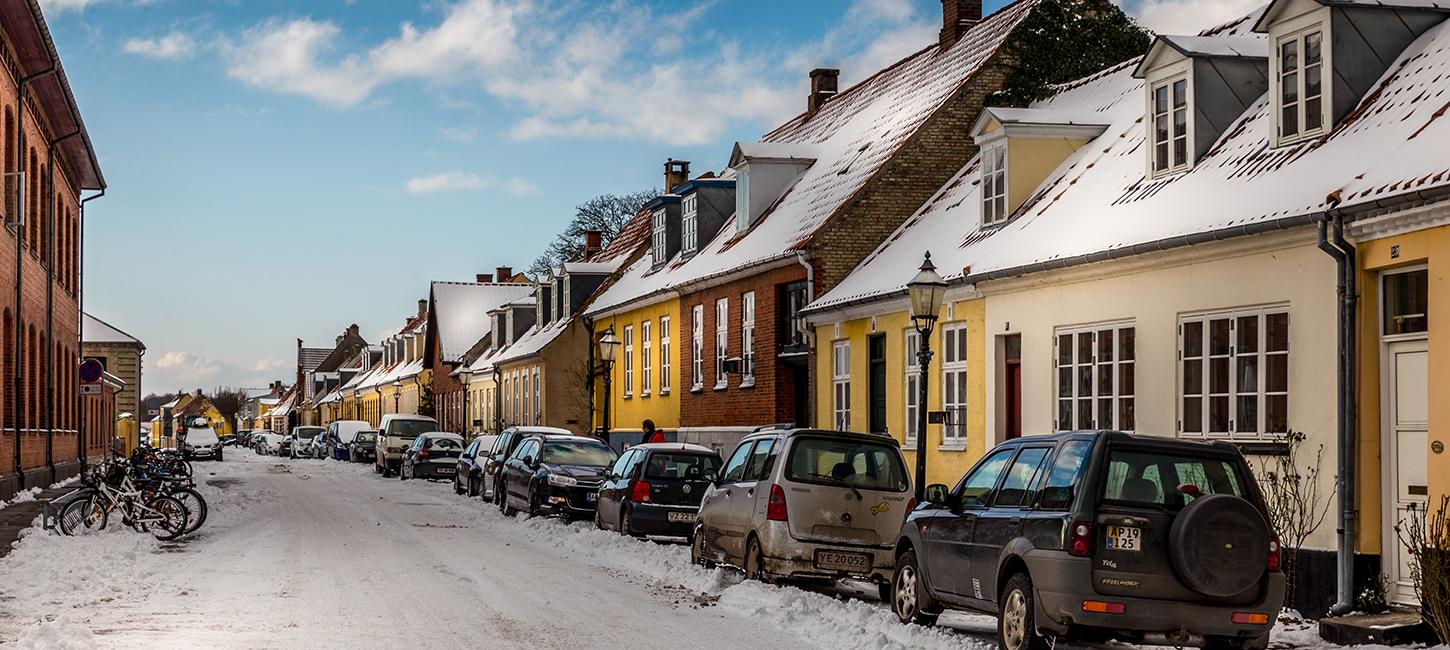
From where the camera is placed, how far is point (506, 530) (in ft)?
78.8

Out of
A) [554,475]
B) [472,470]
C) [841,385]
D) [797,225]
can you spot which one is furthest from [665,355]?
[554,475]

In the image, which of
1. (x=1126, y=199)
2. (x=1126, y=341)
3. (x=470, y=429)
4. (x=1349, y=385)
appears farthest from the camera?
(x=470, y=429)

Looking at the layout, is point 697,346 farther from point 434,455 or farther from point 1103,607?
point 1103,607

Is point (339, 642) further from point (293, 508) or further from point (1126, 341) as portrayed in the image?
point (293, 508)

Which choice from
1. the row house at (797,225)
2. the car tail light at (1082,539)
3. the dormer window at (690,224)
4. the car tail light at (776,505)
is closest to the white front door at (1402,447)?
the car tail light at (1082,539)

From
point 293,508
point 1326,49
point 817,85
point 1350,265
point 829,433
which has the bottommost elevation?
point 293,508

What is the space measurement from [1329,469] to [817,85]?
94.3 ft

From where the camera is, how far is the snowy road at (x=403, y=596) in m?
11.7

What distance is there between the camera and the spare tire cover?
33.0 ft

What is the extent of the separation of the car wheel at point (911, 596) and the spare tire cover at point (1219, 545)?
2.67 metres

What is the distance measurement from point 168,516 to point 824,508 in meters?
10.2

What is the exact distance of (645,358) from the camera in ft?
126

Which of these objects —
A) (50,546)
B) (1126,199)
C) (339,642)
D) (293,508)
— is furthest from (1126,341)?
(293,508)

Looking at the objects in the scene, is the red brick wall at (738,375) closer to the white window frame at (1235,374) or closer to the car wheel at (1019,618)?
the white window frame at (1235,374)
